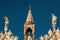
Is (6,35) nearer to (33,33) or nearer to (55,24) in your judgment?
(33,33)

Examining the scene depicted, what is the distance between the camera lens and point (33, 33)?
183ft

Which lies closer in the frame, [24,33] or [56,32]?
[56,32]

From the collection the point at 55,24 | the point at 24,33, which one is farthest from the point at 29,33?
the point at 55,24

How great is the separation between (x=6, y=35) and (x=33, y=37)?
12.6 ft

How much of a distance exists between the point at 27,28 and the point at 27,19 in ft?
4.24

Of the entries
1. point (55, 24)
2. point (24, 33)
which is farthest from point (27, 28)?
point (55, 24)

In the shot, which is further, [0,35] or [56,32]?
[0,35]

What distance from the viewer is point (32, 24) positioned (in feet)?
183

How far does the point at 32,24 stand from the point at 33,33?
1.29 m

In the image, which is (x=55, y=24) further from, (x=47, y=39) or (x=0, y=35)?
(x=0, y=35)

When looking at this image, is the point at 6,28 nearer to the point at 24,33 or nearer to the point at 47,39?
the point at 24,33

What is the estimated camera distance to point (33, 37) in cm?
5556

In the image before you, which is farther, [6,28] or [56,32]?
[6,28]

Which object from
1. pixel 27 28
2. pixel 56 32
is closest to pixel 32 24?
pixel 27 28
